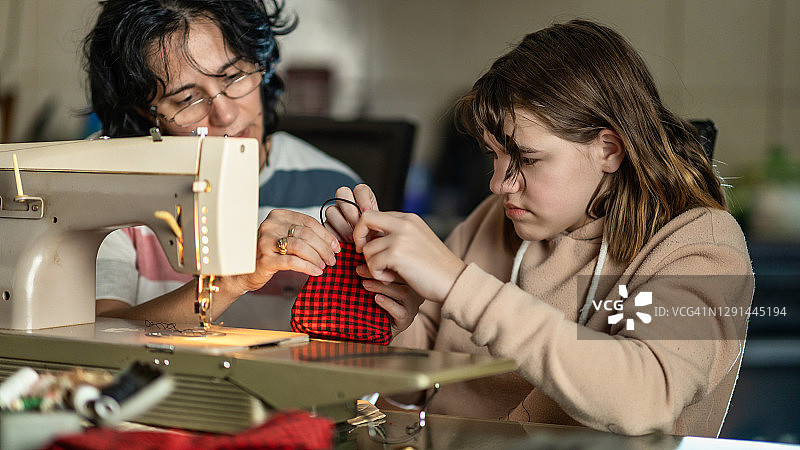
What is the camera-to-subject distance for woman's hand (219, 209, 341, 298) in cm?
126

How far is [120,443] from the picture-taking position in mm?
843

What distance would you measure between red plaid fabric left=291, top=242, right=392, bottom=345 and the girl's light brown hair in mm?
288

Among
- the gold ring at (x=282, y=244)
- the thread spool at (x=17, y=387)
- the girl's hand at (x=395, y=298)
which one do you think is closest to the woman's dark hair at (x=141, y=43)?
the gold ring at (x=282, y=244)

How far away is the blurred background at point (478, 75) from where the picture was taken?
2.93m

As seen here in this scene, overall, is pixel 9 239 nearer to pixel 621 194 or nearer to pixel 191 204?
pixel 191 204

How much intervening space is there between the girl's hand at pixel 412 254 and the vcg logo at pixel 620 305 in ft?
0.86

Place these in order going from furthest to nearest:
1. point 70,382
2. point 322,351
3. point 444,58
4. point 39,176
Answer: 1. point 444,58
2. point 39,176
3. point 322,351
4. point 70,382

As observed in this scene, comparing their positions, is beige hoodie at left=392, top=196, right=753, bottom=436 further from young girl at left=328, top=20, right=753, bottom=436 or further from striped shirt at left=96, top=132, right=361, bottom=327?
striped shirt at left=96, top=132, right=361, bottom=327

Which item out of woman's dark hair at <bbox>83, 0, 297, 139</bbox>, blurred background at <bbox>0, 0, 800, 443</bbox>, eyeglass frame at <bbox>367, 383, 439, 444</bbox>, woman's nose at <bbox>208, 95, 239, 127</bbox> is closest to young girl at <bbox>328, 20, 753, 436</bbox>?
eyeglass frame at <bbox>367, 383, 439, 444</bbox>

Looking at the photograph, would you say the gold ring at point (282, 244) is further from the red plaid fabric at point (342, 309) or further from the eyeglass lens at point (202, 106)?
the eyeglass lens at point (202, 106)

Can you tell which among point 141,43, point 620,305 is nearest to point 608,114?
point 620,305

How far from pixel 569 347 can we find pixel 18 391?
668 mm

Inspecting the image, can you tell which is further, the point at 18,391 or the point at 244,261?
the point at 244,261

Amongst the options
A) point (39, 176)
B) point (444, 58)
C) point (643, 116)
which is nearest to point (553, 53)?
point (643, 116)
